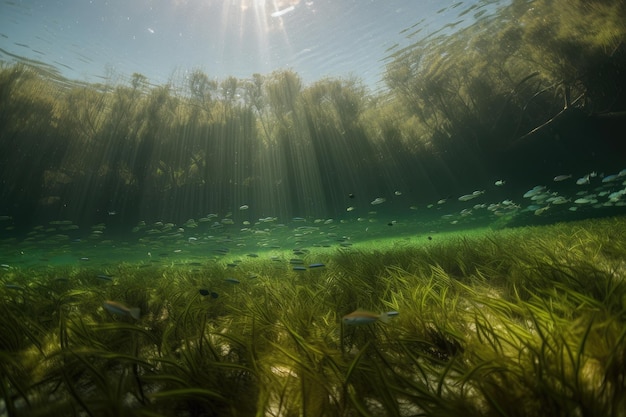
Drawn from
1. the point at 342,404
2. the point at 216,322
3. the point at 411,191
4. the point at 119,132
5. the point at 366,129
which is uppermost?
the point at 119,132

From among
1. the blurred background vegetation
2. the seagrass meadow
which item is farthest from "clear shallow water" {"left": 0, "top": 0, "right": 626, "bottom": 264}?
the seagrass meadow

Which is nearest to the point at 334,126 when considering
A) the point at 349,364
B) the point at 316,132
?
the point at 316,132

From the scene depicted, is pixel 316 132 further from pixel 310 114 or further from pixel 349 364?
pixel 349 364

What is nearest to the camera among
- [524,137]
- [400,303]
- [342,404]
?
[342,404]

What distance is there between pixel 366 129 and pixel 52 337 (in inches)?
588

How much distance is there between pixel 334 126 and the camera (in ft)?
48.1

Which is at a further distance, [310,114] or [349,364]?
[310,114]

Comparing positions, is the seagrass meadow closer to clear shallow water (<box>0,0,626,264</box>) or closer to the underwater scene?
the underwater scene

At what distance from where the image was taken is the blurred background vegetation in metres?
11.2

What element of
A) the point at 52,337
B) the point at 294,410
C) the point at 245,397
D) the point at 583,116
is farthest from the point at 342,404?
the point at 583,116

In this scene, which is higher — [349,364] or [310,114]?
[310,114]

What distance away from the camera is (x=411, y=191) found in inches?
715

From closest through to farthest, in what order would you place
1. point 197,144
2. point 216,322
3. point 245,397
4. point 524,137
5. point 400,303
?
point 245,397, point 400,303, point 216,322, point 524,137, point 197,144

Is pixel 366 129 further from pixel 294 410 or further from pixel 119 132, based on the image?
pixel 294 410
